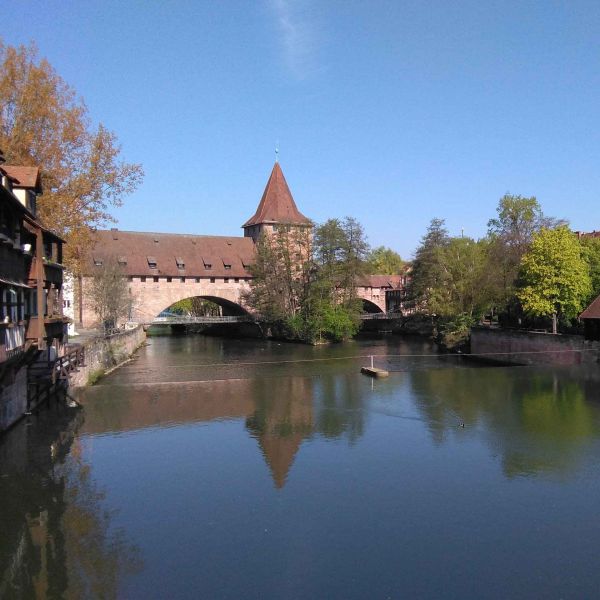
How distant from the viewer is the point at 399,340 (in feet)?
159

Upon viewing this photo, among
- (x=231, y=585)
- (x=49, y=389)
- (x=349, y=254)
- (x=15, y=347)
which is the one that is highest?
(x=349, y=254)

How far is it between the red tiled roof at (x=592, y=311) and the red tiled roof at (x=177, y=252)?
96.6 ft

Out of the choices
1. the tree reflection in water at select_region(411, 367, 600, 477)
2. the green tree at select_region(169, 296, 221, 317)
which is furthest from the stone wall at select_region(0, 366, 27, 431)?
the green tree at select_region(169, 296, 221, 317)

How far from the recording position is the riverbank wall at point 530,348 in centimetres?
2742

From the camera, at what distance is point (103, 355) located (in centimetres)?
2722

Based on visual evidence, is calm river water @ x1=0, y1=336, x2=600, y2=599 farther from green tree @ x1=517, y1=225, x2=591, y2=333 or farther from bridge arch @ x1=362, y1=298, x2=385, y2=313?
bridge arch @ x1=362, y1=298, x2=385, y2=313

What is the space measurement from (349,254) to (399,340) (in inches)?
341

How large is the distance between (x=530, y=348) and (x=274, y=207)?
30.6 meters

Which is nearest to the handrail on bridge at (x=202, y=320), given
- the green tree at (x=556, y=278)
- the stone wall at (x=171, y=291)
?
the stone wall at (x=171, y=291)

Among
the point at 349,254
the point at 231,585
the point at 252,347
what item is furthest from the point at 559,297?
the point at 231,585

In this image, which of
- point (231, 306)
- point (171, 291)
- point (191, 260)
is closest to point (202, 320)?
point (171, 291)

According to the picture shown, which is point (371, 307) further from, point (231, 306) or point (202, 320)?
point (202, 320)

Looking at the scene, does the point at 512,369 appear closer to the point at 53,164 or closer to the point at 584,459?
the point at 584,459

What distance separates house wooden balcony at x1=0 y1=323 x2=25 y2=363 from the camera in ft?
40.5
